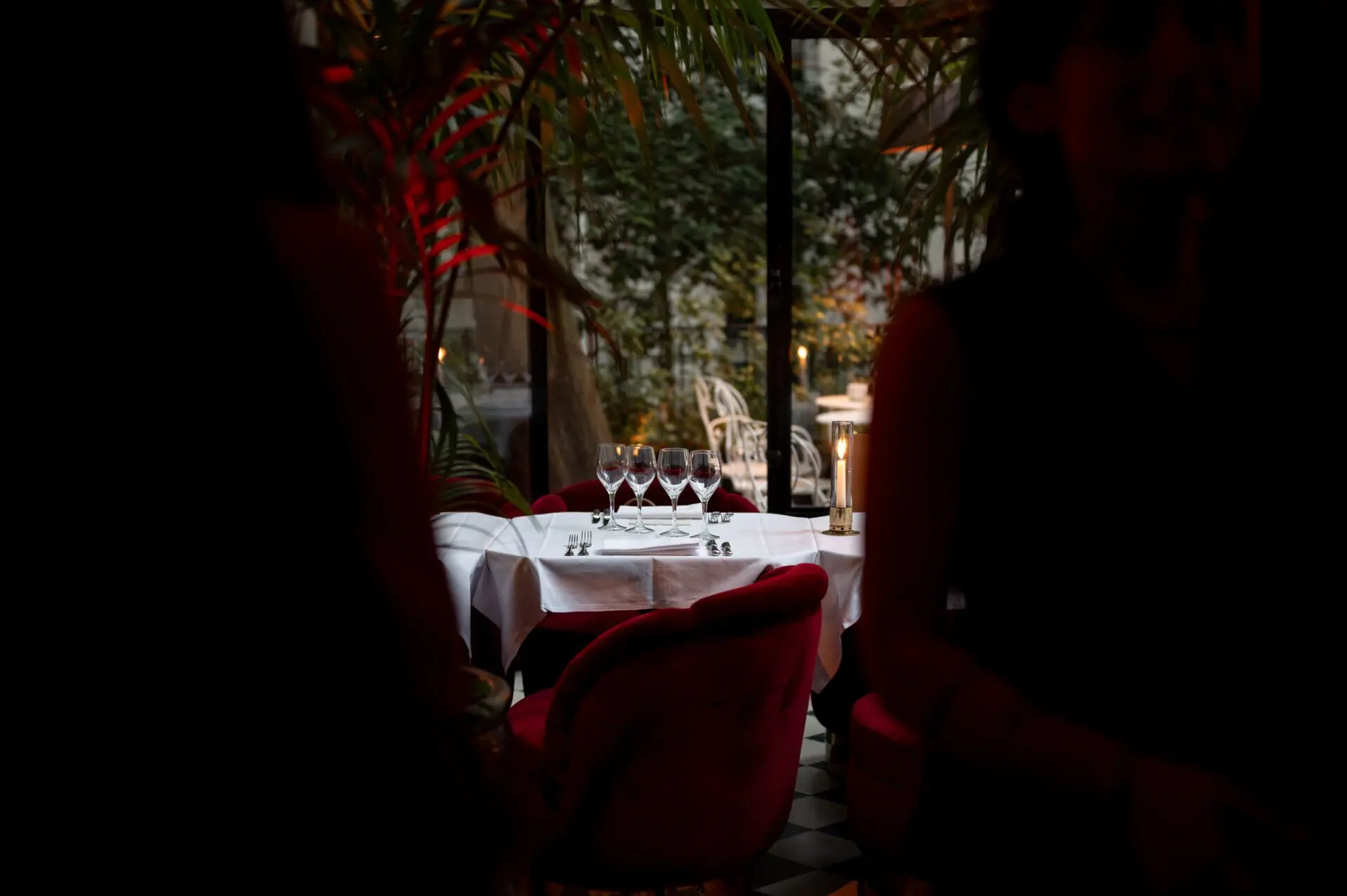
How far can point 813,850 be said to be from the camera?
3068 millimetres

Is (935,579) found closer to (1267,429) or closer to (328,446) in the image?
(1267,429)

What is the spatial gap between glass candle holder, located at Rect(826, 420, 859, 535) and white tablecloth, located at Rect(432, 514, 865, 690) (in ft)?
0.35

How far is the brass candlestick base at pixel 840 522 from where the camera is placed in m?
3.29

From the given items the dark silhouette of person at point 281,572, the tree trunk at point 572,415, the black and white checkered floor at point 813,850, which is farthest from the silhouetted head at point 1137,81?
the tree trunk at point 572,415

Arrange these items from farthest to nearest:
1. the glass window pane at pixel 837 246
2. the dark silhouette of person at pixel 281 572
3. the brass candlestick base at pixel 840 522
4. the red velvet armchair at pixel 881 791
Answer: the glass window pane at pixel 837 246 < the brass candlestick base at pixel 840 522 < the red velvet armchair at pixel 881 791 < the dark silhouette of person at pixel 281 572

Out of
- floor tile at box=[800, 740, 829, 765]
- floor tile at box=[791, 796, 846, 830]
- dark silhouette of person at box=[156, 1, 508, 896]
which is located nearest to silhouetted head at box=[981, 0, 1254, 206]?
dark silhouette of person at box=[156, 1, 508, 896]

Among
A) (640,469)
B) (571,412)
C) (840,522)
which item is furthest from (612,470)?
(571,412)

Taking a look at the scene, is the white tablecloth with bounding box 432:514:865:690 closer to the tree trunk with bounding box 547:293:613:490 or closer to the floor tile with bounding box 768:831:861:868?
the floor tile with bounding box 768:831:861:868

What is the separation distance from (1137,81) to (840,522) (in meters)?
2.55

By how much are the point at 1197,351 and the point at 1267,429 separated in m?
0.08

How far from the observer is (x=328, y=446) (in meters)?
0.61

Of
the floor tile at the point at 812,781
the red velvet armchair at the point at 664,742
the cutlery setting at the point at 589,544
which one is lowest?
the floor tile at the point at 812,781

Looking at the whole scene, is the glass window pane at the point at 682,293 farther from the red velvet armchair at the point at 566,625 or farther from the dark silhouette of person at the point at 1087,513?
the dark silhouette of person at the point at 1087,513

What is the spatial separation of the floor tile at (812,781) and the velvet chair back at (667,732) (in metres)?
1.36
